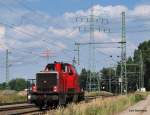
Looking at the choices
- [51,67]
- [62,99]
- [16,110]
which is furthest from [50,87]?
[16,110]

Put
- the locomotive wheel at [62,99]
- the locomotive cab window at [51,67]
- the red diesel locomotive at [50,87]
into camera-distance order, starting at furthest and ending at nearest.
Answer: the locomotive cab window at [51,67] < the locomotive wheel at [62,99] < the red diesel locomotive at [50,87]

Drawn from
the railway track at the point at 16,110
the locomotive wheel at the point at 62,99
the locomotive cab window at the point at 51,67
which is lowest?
the railway track at the point at 16,110

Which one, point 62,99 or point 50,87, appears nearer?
point 50,87

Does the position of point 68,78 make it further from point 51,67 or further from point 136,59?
point 136,59

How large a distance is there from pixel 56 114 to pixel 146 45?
6442 inches

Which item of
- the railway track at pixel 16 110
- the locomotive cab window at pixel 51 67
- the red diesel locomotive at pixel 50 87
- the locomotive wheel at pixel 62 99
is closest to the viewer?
the railway track at pixel 16 110

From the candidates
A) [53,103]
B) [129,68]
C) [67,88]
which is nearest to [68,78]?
[67,88]

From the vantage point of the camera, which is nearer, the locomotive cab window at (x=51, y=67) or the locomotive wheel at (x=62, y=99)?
the locomotive wheel at (x=62, y=99)

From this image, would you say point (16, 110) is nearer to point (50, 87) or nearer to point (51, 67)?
point (50, 87)

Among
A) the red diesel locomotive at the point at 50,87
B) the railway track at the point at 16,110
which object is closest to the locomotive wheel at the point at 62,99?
the red diesel locomotive at the point at 50,87

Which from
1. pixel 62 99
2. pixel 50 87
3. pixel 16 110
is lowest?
pixel 16 110

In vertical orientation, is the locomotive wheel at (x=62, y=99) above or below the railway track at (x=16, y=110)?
above

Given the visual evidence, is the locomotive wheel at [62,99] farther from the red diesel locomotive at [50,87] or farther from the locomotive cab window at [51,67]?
the locomotive cab window at [51,67]

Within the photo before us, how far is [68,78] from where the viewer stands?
37.3 metres
